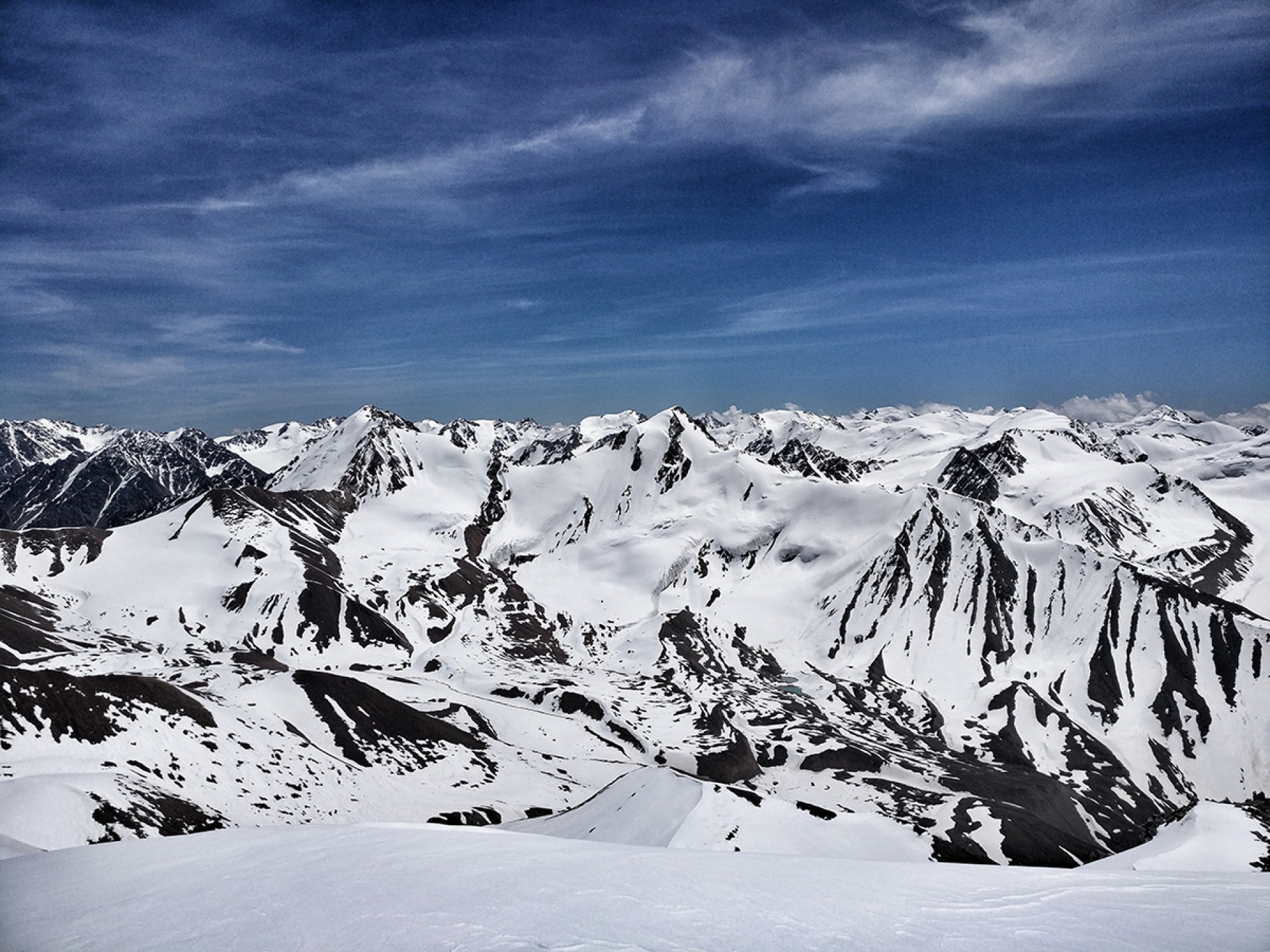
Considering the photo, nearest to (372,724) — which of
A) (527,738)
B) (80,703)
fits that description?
(527,738)

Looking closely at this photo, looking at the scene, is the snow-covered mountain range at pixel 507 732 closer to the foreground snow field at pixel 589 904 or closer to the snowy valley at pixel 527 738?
the snowy valley at pixel 527 738

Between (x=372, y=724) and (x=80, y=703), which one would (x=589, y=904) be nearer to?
(x=80, y=703)

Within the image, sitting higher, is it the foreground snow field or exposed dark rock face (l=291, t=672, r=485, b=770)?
the foreground snow field

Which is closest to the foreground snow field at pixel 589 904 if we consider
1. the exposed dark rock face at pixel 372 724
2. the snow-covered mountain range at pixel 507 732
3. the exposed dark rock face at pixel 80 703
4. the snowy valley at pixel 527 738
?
the snowy valley at pixel 527 738

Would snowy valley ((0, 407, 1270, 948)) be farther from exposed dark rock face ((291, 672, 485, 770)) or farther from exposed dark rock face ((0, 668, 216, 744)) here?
exposed dark rock face ((291, 672, 485, 770))

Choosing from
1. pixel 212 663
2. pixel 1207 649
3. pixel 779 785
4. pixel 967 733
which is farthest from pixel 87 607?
pixel 1207 649

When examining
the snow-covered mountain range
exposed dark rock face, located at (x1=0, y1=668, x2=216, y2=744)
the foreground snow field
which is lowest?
the snow-covered mountain range

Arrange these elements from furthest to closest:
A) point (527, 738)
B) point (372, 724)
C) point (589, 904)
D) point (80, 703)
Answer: point (527, 738) → point (372, 724) → point (80, 703) → point (589, 904)

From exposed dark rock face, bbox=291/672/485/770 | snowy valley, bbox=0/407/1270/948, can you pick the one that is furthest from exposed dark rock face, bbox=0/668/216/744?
exposed dark rock face, bbox=291/672/485/770
